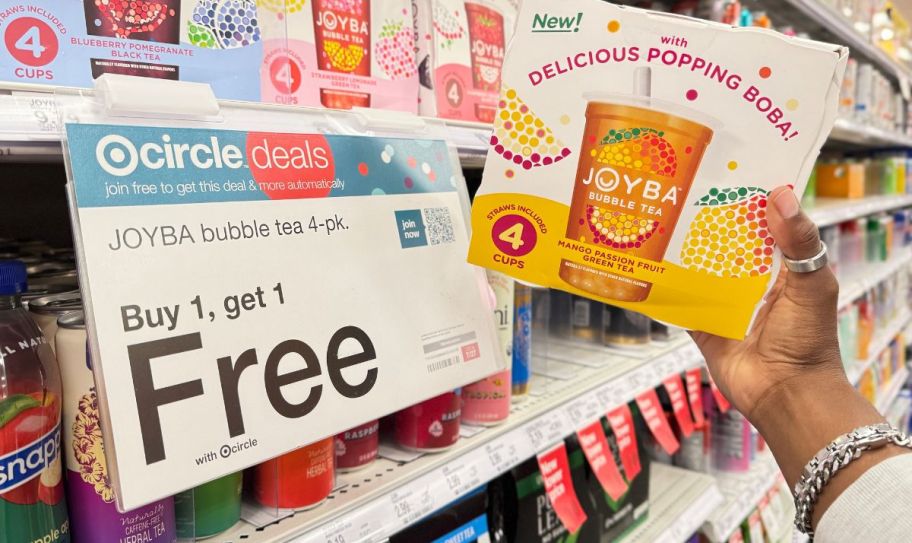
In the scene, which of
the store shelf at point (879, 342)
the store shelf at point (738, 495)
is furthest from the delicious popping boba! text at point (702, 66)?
the store shelf at point (879, 342)

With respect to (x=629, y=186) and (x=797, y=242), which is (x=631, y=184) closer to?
(x=629, y=186)

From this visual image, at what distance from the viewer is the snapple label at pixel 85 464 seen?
0.63 metres

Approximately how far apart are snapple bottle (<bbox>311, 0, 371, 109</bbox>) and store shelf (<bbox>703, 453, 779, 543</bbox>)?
1.50 metres

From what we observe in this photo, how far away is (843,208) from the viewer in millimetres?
2670

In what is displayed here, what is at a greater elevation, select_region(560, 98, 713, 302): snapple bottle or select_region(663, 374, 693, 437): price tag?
select_region(560, 98, 713, 302): snapple bottle

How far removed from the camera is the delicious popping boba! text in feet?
2.32

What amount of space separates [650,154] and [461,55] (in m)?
0.45

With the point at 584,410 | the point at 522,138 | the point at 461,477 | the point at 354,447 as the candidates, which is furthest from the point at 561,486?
the point at 522,138

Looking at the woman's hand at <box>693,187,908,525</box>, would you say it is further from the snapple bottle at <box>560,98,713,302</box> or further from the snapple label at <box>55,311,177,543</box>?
the snapple label at <box>55,311,177,543</box>

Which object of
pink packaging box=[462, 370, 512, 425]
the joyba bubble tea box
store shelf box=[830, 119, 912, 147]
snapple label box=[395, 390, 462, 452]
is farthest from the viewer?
store shelf box=[830, 119, 912, 147]

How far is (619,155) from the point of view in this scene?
0.75 metres

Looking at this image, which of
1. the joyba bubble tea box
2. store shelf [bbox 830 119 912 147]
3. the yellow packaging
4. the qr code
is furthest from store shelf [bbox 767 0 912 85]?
the qr code

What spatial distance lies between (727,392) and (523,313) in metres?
0.36

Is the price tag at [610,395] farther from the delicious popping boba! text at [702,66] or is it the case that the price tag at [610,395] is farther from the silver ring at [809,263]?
the delicious popping boba! text at [702,66]
